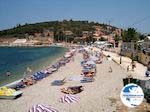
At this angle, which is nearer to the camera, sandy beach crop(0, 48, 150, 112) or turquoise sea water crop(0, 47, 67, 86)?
sandy beach crop(0, 48, 150, 112)

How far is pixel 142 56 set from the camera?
4234 cm

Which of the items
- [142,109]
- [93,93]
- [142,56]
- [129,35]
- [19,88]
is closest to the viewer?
[142,109]

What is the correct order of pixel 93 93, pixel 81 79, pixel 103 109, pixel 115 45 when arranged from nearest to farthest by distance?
1. pixel 103 109
2. pixel 93 93
3. pixel 81 79
4. pixel 115 45

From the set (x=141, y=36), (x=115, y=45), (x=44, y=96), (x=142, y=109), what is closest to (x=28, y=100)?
(x=44, y=96)

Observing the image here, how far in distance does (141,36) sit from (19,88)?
8569cm

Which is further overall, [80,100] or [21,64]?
[21,64]

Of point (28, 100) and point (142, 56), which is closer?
point (28, 100)

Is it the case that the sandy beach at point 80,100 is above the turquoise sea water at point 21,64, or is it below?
above

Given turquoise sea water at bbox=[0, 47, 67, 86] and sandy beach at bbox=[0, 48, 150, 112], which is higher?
sandy beach at bbox=[0, 48, 150, 112]

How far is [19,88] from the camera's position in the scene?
81.1 feet

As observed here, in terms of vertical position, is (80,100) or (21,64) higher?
(80,100)

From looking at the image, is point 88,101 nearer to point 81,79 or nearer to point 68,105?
point 68,105

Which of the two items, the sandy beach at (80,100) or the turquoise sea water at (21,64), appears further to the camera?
the turquoise sea water at (21,64)

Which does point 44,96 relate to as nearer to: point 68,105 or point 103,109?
point 68,105
